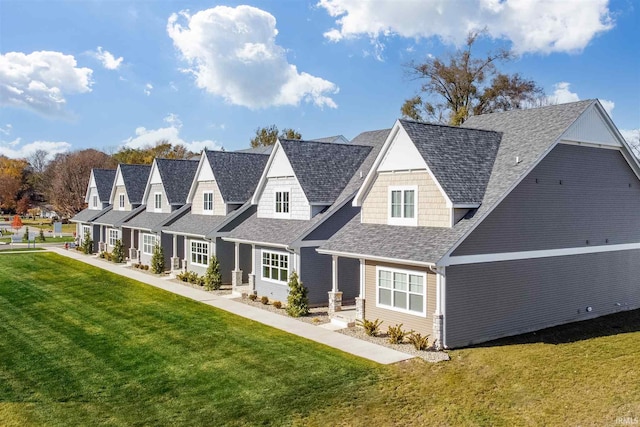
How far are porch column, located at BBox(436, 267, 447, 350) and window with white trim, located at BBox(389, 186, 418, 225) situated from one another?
305cm

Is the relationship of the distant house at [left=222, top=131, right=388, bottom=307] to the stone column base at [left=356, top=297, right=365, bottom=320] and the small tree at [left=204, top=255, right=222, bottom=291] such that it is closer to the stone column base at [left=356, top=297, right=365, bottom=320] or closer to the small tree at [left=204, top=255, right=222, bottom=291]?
the small tree at [left=204, top=255, right=222, bottom=291]

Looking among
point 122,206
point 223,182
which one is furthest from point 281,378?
point 122,206

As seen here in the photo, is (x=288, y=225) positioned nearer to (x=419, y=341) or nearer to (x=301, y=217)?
(x=301, y=217)

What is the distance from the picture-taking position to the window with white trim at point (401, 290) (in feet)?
55.4

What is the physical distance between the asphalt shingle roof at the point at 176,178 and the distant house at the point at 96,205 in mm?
11922

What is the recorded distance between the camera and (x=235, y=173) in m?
31.9

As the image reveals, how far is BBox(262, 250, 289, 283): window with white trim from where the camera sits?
23375 millimetres

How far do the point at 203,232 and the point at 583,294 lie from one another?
1863 cm

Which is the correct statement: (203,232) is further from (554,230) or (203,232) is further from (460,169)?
(554,230)

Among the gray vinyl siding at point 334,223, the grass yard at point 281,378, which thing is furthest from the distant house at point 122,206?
the gray vinyl siding at point 334,223

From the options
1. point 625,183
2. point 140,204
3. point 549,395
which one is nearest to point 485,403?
point 549,395

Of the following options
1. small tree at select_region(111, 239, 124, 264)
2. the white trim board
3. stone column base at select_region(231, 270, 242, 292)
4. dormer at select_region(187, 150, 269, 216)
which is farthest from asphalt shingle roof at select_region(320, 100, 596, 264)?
small tree at select_region(111, 239, 124, 264)

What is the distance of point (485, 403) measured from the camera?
1208 cm

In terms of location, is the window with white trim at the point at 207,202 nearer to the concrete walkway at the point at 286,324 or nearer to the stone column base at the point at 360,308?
the concrete walkway at the point at 286,324
